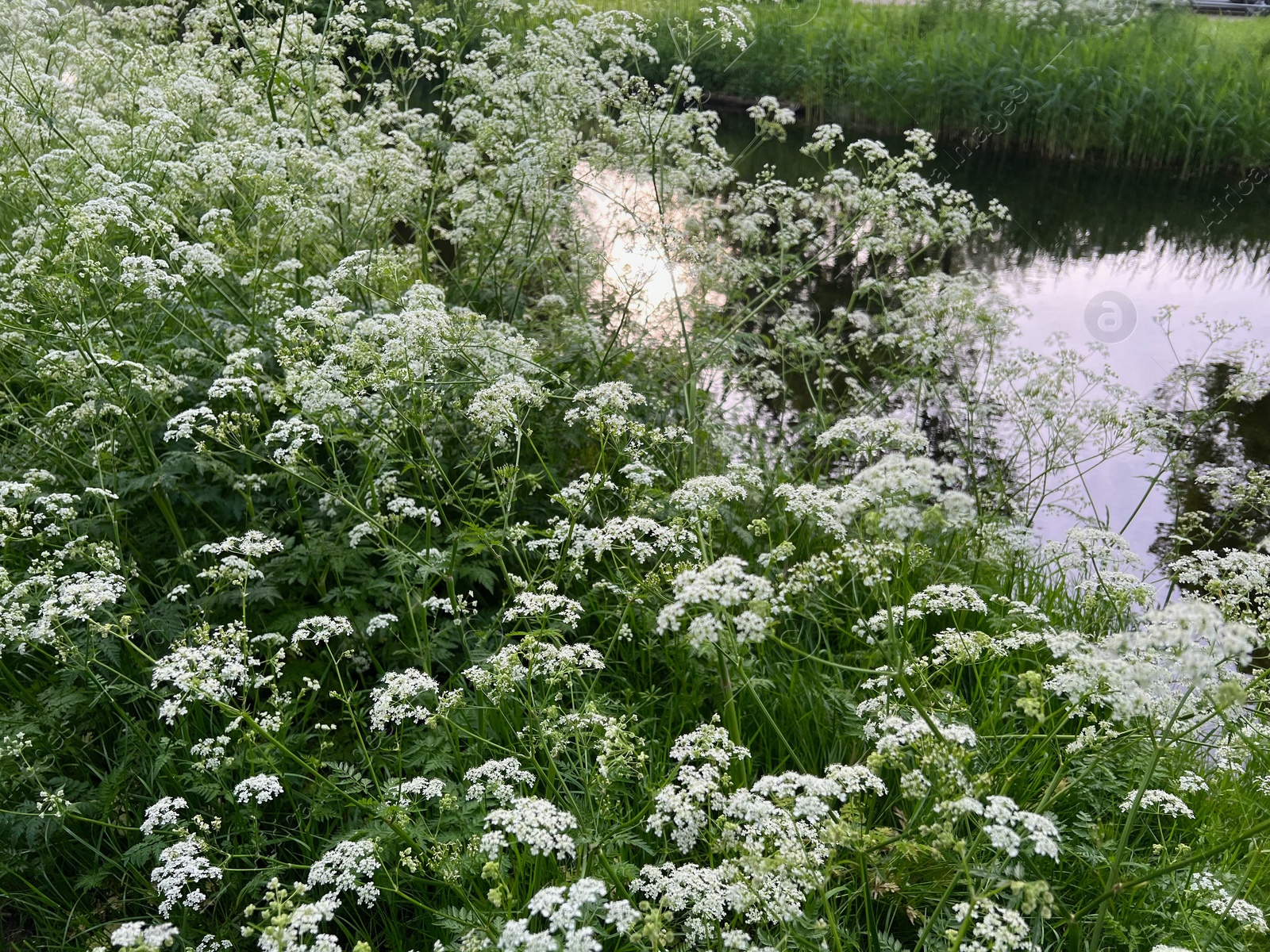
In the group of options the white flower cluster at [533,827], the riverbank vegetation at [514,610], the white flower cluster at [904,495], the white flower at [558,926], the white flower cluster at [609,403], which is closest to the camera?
the white flower at [558,926]

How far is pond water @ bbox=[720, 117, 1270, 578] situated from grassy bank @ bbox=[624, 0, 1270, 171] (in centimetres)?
47

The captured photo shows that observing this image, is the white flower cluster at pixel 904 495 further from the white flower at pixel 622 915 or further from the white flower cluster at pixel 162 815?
the white flower cluster at pixel 162 815

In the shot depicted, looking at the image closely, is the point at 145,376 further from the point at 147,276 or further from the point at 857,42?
the point at 857,42

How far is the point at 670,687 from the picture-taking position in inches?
173

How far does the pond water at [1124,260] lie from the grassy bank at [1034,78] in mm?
468

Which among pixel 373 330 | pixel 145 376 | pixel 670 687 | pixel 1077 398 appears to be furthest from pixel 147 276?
pixel 1077 398

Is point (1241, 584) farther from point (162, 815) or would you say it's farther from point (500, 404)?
point (162, 815)

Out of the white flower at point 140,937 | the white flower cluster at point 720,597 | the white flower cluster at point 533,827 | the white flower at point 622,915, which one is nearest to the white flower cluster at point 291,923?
the white flower at point 140,937

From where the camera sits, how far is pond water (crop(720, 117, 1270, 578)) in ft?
30.5

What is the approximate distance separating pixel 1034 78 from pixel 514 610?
1388 cm

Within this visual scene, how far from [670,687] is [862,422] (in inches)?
64.0

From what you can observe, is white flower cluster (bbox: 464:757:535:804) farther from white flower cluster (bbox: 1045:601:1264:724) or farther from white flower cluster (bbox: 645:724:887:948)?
white flower cluster (bbox: 1045:601:1264:724)

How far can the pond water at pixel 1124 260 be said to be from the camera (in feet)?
30.5

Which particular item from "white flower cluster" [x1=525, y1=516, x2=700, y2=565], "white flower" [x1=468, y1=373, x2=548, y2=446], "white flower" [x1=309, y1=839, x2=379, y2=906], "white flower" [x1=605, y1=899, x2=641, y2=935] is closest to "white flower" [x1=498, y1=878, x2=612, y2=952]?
"white flower" [x1=605, y1=899, x2=641, y2=935]
